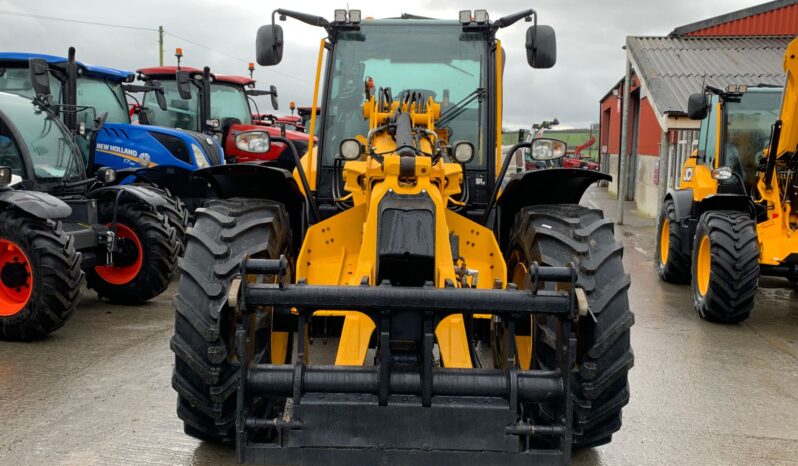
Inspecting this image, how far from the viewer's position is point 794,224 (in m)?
7.52

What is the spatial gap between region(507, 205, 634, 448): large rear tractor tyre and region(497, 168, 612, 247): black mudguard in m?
0.27

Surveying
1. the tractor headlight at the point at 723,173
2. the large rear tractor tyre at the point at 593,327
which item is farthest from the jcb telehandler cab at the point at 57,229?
the tractor headlight at the point at 723,173

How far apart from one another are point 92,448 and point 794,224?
6749 mm

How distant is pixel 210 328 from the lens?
11.1 feet

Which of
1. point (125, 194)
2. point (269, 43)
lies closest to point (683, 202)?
point (269, 43)

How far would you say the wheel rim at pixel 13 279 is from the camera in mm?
6254

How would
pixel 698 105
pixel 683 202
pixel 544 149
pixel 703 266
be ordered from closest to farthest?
pixel 544 149 < pixel 703 266 < pixel 698 105 < pixel 683 202

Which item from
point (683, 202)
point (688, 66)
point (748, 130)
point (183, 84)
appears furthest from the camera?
point (688, 66)

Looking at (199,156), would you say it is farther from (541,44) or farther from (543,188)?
(543,188)

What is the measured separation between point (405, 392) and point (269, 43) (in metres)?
2.74

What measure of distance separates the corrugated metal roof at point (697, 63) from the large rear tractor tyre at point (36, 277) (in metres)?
12.5

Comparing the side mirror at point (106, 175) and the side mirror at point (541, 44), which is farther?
the side mirror at point (106, 175)

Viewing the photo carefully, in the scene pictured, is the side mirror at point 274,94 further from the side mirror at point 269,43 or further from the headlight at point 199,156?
the side mirror at point 269,43

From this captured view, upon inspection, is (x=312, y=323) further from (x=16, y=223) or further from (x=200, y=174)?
(x=16, y=223)
